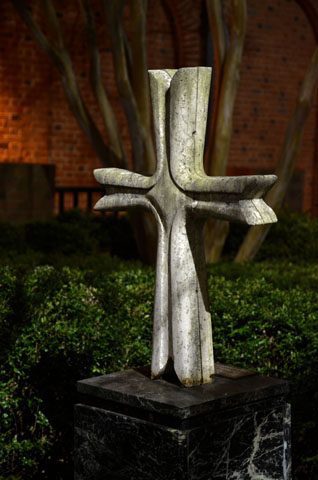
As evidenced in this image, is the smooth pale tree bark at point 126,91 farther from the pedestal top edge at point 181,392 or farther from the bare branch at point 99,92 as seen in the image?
the pedestal top edge at point 181,392

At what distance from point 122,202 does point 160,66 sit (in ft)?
31.0

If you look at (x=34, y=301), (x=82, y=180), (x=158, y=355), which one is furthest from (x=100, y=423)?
(x=82, y=180)

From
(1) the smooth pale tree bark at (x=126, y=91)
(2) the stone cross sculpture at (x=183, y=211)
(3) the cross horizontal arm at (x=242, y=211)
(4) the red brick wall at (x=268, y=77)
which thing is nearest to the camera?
(3) the cross horizontal arm at (x=242, y=211)

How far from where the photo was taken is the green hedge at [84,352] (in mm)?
4766

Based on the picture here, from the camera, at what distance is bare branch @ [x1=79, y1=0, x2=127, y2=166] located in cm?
804

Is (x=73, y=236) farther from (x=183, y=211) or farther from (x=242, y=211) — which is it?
(x=242, y=211)

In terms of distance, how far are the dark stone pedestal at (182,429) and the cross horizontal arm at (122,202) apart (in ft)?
2.18

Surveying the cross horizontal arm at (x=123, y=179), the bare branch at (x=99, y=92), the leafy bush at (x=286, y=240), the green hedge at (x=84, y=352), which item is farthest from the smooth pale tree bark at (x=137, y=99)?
the cross horizontal arm at (x=123, y=179)

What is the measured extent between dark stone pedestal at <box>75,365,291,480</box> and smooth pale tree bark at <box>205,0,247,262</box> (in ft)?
12.5

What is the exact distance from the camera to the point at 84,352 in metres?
4.75

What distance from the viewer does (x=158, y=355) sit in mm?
3727

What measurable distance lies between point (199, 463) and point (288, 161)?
4.66m

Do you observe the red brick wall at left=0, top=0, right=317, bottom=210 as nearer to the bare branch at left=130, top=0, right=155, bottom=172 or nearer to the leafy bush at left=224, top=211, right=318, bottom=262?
the leafy bush at left=224, top=211, right=318, bottom=262

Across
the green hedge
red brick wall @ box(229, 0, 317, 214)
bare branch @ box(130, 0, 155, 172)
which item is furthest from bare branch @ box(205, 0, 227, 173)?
red brick wall @ box(229, 0, 317, 214)
